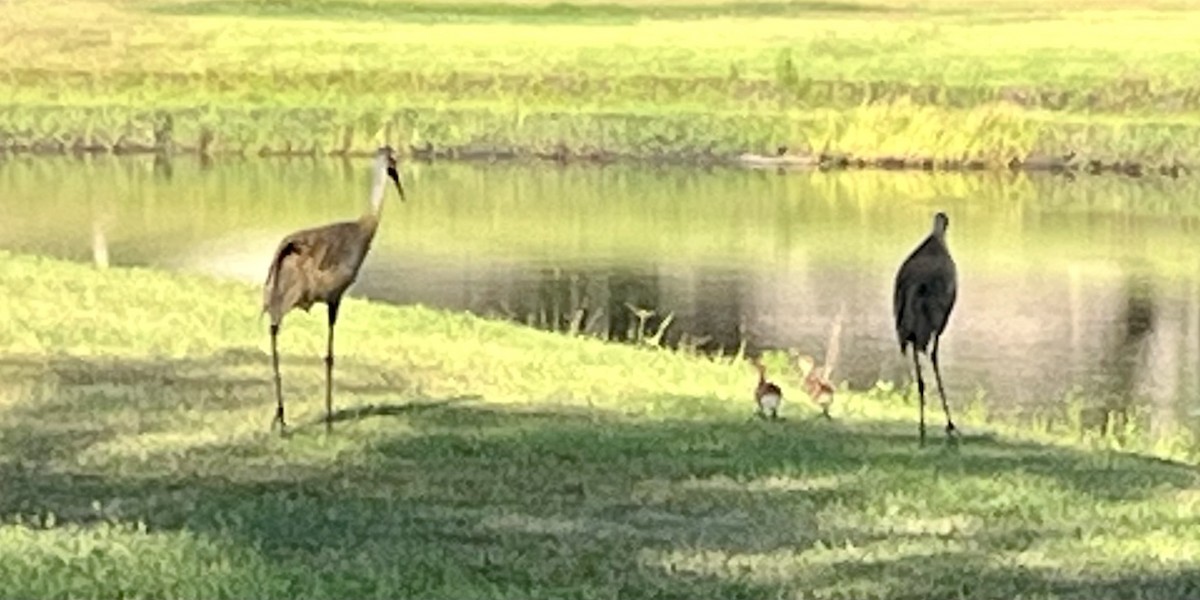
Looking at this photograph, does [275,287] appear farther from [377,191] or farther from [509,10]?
[509,10]

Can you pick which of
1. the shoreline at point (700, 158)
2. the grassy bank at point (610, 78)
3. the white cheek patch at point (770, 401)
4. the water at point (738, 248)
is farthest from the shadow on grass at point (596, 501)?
the grassy bank at point (610, 78)

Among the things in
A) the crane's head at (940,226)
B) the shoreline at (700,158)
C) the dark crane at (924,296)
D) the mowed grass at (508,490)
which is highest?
the crane's head at (940,226)

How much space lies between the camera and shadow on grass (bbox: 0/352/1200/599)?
40.4 feet

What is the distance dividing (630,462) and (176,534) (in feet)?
13.0

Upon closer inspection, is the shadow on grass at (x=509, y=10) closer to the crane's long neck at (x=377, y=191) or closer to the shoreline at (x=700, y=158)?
the shoreline at (x=700, y=158)

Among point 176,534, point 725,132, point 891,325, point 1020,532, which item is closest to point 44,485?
point 176,534

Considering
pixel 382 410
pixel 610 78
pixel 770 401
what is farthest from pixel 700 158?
pixel 382 410

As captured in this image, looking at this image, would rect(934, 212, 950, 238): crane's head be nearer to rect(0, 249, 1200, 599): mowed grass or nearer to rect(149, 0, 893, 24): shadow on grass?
rect(0, 249, 1200, 599): mowed grass

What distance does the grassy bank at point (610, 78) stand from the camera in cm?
5675

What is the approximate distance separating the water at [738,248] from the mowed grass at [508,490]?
7.94 metres

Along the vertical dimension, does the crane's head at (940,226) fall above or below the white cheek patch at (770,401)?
above

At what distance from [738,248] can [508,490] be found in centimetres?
2704

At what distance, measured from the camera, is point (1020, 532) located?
13.9 metres

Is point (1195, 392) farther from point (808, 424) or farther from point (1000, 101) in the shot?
point (1000, 101)
